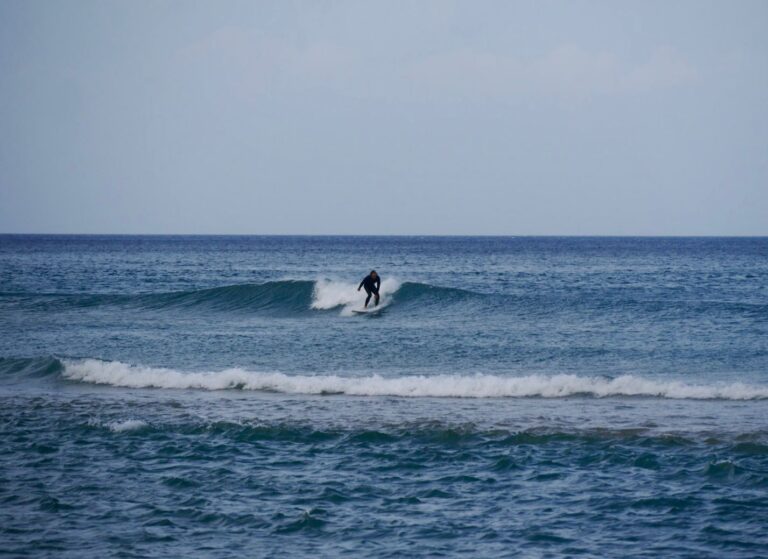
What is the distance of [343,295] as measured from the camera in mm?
34344

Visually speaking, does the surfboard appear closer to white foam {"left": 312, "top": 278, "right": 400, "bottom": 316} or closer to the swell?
white foam {"left": 312, "top": 278, "right": 400, "bottom": 316}

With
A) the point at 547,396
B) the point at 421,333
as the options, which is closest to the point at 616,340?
the point at 421,333

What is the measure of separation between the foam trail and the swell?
48.3 feet

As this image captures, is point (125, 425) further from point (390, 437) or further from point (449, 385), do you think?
point (449, 385)

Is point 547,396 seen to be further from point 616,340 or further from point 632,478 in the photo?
point 616,340

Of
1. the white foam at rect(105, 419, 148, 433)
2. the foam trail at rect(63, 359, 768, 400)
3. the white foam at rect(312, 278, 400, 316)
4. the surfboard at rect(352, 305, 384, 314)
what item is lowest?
the white foam at rect(105, 419, 148, 433)

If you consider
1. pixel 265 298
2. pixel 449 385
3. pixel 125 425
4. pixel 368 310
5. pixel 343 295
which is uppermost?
pixel 343 295

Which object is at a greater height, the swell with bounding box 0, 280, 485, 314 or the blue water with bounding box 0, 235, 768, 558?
the swell with bounding box 0, 280, 485, 314

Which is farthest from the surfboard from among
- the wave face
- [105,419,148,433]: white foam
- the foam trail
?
[105,419,148,433]: white foam

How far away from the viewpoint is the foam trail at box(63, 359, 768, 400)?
17094 millimetres

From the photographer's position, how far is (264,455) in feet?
40.8

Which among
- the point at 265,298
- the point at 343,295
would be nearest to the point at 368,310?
the point at 343,295

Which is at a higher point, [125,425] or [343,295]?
[343,295]

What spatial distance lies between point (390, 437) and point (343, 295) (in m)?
21.2
